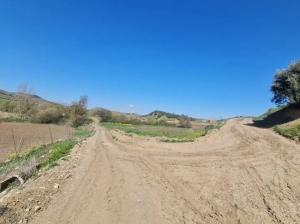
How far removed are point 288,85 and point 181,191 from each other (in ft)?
115

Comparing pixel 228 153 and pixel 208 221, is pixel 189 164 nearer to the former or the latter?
pixel 228 153

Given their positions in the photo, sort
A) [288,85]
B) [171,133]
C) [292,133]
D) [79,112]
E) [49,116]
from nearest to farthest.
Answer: [292,133] < [288,85] < [171,133] < [49,116] < [79,112]

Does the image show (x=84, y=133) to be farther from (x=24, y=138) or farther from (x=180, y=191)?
(x=180, y=191)

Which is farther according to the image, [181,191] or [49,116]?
[49,116]

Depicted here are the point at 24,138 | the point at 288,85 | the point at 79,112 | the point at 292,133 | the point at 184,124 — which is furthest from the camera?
the point at 184,124

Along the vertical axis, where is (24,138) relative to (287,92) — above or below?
below

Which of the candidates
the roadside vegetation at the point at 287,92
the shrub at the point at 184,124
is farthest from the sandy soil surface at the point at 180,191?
the shrub at the point at 184,124

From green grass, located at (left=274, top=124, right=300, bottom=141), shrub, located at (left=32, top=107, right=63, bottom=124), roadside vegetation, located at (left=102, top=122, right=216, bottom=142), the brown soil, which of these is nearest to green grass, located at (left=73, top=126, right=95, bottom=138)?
the brown soil

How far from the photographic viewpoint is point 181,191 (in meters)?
10.9

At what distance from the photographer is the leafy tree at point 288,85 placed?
3784 centimetres

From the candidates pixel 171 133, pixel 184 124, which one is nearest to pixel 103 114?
pixel 184 124

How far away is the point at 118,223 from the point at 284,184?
7165mm

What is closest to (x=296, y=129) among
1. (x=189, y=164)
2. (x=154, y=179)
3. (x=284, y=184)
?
(x=189, y=164)

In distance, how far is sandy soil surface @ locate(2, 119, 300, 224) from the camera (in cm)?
834
